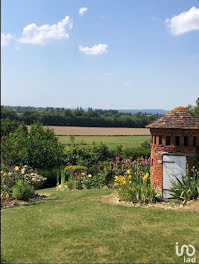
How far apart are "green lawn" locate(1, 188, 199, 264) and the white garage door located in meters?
1.95

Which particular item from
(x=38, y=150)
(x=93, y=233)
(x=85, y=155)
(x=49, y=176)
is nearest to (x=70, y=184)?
(x=49, y=176)

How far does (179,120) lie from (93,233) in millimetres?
5882

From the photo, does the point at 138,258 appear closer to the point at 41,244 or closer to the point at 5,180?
the point at 41,244

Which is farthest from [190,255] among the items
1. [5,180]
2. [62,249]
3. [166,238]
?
[5,180]

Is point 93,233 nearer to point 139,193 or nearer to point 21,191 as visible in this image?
point 139,193

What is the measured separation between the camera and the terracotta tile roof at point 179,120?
37.6ft

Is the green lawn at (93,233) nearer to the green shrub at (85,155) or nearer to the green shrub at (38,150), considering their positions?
the green shrub at (38,150)

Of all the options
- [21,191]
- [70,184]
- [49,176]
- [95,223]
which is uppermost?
[21,191]

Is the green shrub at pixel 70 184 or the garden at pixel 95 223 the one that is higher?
the garden at pixel 95 223

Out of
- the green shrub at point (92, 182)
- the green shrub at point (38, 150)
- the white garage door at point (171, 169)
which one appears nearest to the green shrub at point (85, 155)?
the green shrub at point (38, 150)

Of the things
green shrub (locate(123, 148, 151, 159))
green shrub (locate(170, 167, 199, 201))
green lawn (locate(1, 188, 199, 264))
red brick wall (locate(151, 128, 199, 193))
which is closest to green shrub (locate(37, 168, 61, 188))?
green shrub (locate(123, 148, 151, 159))

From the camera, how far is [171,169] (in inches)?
459

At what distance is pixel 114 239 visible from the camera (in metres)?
7.38

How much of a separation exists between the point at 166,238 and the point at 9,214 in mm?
4743
